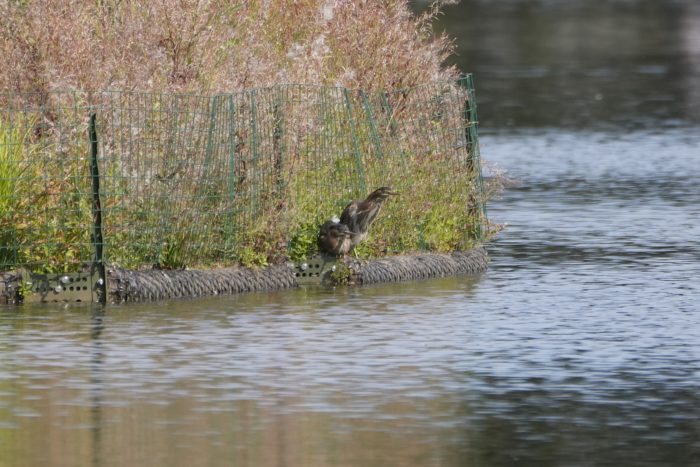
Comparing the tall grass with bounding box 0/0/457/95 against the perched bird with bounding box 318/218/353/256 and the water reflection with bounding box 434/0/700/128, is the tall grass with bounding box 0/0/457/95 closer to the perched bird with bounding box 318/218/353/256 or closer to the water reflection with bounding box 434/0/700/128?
the perched bird with bounding box 318/218/353/256

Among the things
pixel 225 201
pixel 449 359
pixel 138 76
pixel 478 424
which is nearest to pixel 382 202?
pixel 225 201

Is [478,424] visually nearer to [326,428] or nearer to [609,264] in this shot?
[326,428]

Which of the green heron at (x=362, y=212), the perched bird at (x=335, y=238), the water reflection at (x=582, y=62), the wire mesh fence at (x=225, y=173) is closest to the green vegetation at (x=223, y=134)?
the wire mesh fence at (x=225, y=173)

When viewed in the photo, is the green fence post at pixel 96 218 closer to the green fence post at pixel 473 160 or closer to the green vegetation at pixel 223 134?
the green vegetation at pixel 223 134

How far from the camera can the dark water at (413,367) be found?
10.1 meters

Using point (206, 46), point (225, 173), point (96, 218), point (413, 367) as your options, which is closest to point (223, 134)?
point (225, 173)

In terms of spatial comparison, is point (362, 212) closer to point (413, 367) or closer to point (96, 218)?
point (96, 218)

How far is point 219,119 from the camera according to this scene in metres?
16.6

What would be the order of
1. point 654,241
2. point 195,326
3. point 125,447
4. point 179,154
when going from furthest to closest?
1. point 654,241
2. point 179,154
3. point 195,326
4. point 125,447

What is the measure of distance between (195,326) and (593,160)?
50.4 feet

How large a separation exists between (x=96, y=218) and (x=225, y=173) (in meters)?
1.31

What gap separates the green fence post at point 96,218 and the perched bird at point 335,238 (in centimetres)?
201

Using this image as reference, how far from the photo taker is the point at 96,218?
15.7 m

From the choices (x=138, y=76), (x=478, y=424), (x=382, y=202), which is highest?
(x=138, y=76)
